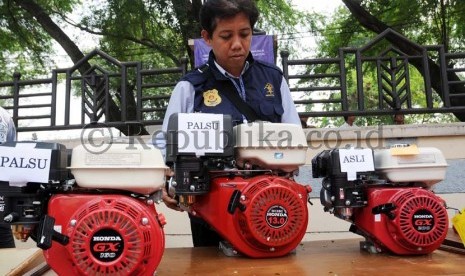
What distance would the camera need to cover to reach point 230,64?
63.4 inches

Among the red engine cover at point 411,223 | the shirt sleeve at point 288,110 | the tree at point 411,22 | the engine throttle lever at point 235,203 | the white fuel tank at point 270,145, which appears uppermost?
the tree at point 411,22

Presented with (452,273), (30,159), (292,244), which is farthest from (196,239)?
(452,273)

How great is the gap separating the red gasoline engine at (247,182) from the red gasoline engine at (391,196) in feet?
0.61

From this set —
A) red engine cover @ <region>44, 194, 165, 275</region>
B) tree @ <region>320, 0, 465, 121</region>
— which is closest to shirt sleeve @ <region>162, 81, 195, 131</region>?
red engine cover @ <region>44, 194, 165, 275</region>

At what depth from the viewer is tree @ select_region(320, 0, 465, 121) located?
7.03m

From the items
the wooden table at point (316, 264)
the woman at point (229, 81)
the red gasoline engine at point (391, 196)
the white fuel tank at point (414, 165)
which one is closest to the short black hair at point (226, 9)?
the woman at point (229, 81)

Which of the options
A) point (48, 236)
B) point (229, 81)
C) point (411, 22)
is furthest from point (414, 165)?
point (411, 22)

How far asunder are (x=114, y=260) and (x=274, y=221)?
1.62ft

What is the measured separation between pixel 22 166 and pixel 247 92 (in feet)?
2.75

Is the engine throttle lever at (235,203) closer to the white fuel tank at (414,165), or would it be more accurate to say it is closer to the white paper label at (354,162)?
the white paper label at (354,162)

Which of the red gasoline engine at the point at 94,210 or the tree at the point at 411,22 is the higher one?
the tree at the point at 411,22

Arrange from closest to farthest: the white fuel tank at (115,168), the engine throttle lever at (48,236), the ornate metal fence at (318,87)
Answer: the engine throttle lever at (48,236) → the white fuel tank at (115,168) → the ornate metal fence at (318,87)

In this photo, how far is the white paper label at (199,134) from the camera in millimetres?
Answer: 1293

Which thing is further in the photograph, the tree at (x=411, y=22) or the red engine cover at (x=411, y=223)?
the tree at (x=411, y=22)
